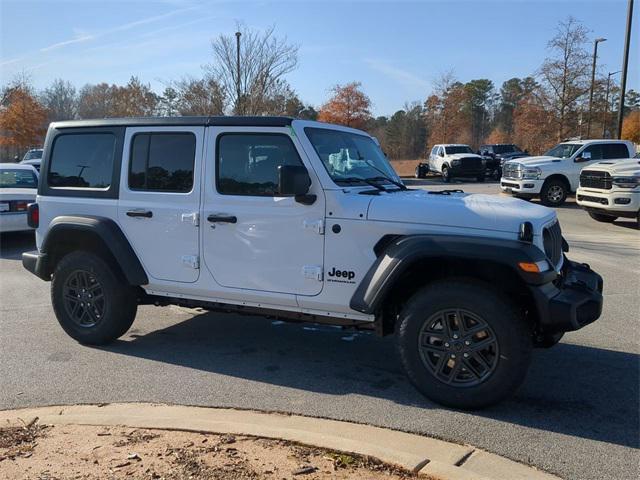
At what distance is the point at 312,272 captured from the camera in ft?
14.4

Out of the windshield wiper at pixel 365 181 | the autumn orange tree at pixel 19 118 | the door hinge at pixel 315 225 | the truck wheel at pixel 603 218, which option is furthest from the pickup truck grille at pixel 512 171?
the autumn orange tree at pixel 19 118

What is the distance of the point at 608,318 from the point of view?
6156mm

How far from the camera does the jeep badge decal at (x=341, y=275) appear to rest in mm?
4266

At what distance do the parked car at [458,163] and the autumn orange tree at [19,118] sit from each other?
27375 millimetres

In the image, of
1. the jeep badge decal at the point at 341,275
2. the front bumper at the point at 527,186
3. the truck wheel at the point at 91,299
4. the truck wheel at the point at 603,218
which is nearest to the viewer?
the jeep badge decal at the point at 341,275

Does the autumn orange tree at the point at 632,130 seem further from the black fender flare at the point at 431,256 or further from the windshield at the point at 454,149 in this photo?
A: the black fender flare at the point at 431,256

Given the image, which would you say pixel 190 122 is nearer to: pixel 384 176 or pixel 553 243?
pixel 384 176

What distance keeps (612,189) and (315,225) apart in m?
11.0

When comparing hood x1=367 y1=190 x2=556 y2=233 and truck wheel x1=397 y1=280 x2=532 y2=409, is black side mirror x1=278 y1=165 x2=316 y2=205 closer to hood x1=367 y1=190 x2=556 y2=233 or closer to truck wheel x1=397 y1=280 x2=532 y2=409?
hood x1=367 y1=190 x2=556 y2=233

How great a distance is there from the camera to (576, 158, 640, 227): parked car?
12.6 m

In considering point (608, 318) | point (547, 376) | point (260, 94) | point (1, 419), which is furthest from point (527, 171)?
point (1, 419)

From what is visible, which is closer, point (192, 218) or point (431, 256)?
point (431, 256)

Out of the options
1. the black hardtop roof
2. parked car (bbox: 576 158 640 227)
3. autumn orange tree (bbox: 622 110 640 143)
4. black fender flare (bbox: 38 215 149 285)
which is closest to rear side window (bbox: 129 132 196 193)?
the black hardtop roof

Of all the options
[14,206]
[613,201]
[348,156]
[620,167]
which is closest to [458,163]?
[620,167]
